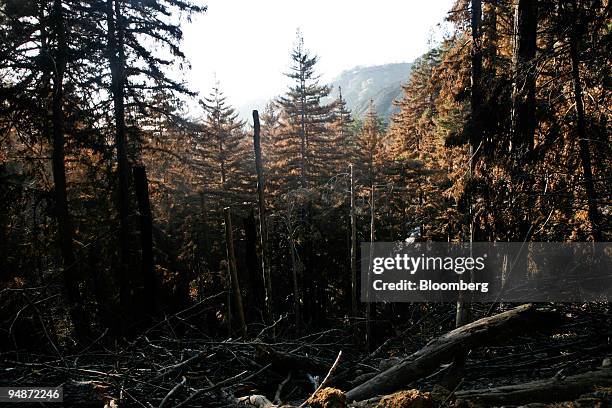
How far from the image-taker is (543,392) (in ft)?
8.25

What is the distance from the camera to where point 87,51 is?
39.9 feet

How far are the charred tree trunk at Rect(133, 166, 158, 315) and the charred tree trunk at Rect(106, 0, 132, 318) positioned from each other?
1.36ft

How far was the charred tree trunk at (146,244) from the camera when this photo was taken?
13.6 meters

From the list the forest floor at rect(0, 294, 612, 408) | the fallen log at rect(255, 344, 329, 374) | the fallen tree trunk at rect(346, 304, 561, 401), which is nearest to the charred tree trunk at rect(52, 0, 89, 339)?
the forest floor at rect(0, 294, 612, 408)

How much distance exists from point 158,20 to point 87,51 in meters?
2.50

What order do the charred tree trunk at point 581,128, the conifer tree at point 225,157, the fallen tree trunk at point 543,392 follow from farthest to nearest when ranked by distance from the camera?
the conifer tree at point 225,157 < the charred tree trunk at point 581,128 < the fallen tree trunk at point 543,392

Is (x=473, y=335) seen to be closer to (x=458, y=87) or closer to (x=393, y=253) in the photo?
(x=458, y=87)

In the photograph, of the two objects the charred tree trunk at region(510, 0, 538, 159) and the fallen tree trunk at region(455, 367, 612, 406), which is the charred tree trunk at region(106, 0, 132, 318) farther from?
A: the fallen tree trunk at region(455, 367, 612, 406)

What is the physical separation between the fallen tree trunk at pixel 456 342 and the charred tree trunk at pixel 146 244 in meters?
12.1

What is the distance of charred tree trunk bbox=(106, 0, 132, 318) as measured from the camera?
13172 millimetres

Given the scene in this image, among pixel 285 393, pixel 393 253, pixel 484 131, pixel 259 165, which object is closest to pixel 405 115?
pixel 393 253

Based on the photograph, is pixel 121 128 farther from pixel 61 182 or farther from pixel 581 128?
pixel 581 128

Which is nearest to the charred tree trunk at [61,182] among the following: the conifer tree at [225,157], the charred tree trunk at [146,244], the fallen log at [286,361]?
the charred tree trunk at [146,244]

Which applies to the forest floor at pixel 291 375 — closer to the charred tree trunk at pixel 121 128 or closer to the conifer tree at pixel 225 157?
the charred tree trunk at pixel 121 128
